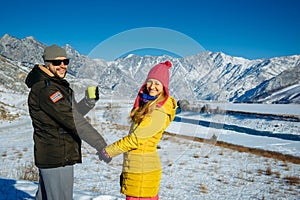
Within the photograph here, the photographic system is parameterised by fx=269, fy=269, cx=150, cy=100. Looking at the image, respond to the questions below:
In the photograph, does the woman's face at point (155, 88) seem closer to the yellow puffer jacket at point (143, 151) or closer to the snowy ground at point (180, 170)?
the yellow puffer jacket at point (143, 151)

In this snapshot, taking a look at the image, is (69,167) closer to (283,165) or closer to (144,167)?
(144,167)

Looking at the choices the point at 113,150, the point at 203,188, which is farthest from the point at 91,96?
the point at 203,188

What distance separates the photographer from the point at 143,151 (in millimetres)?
2580

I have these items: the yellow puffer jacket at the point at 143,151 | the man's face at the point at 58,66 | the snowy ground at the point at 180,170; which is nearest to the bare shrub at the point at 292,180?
the snowy ground at the point at 180,170

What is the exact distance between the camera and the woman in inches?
98.0

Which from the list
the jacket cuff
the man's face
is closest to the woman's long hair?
the jacket cuff

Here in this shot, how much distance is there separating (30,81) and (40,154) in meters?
0.73

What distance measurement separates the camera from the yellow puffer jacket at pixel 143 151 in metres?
2.49

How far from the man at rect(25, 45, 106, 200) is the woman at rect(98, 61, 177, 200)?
0.33m

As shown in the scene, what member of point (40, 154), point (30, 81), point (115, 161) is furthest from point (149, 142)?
point (30, 81)

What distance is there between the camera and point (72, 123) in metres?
2.62

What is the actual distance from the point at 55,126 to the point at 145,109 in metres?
0.89

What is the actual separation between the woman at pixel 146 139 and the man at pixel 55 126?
0.33m

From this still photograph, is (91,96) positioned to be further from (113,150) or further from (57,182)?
(57,182)
